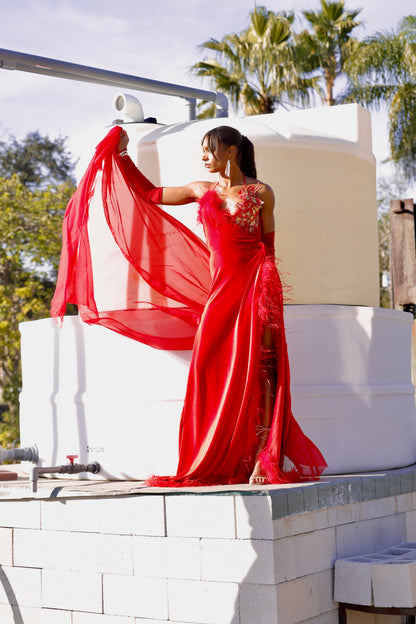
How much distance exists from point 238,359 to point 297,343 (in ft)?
2.12

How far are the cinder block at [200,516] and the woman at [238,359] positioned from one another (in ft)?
1.11

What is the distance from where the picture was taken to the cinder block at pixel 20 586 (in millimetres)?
4418

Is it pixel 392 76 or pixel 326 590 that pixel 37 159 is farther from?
pixel 326 590

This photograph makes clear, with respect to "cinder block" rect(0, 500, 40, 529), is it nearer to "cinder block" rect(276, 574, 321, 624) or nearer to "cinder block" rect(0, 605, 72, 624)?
"cinder block" rect(0, 605, 72, 624)

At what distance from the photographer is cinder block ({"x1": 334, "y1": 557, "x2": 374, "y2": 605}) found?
3959mm

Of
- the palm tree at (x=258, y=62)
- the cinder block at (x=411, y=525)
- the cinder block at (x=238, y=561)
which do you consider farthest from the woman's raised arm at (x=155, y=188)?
the palm tree at (x=258, y=62)

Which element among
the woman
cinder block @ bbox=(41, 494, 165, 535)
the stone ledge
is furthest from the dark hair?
cinder block @ bbox=(41, 494, 165, 535)

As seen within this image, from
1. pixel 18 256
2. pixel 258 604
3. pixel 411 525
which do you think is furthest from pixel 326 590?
pixel 18 256

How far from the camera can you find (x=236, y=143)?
459 centimetres

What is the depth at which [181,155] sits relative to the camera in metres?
5.26

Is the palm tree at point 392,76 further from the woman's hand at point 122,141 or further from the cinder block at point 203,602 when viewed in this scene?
the cinder block at point 203,602

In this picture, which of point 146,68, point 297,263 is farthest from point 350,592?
point 146,68

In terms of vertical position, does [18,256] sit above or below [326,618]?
above

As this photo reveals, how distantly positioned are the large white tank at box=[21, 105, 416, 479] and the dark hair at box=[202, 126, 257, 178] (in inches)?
22.6
